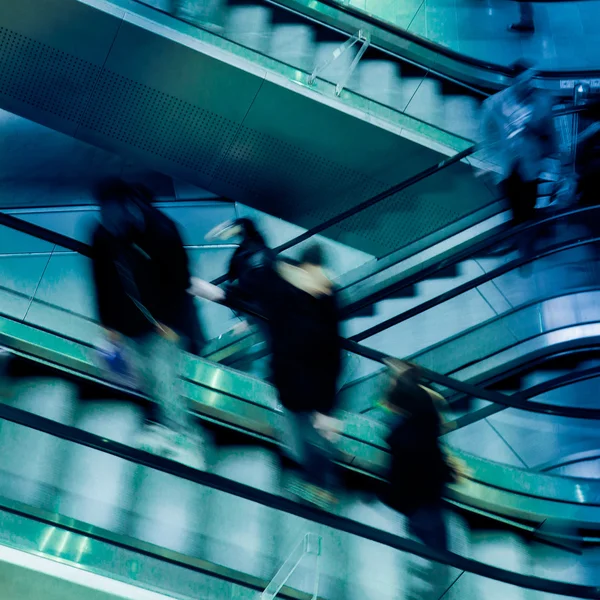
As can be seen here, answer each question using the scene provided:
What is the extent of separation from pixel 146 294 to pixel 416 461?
5.45ft

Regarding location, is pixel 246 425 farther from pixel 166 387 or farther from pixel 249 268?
pixel 249 268

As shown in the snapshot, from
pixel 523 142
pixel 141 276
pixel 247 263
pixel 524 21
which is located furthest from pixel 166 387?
pixel 524 21

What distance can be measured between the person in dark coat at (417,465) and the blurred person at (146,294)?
1092 mm

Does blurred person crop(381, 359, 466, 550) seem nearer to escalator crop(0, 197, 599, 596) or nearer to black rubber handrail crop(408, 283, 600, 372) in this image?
escalator crop(0, 197, 599, 596)

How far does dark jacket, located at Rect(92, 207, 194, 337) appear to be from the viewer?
4.01 metres

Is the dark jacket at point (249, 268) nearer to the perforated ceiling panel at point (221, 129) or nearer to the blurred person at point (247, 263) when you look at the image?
the blurred person at point (247, 263)

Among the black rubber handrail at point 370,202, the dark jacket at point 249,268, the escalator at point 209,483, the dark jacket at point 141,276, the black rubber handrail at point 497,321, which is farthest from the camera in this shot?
the black rubber handrail at point 370,202

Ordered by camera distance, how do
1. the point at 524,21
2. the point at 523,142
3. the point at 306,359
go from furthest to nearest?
the point at 524,21
the point at 523,142
the point at 306,359

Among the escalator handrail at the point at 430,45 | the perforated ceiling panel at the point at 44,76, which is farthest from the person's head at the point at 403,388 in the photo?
the escalator handrail at the point at 430,45

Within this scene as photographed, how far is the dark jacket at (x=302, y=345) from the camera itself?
389 centimetres

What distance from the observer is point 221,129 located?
304 inches

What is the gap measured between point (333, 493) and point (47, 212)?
16.6 ft

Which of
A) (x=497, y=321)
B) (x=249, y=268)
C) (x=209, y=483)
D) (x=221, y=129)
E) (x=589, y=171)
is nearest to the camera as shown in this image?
(x=209, y=483)

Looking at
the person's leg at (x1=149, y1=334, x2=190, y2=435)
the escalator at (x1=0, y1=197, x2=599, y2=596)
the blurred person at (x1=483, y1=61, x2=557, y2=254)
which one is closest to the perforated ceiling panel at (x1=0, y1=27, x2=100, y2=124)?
the escalator at (x1=0, y1=197, x2=599, y2=596)
